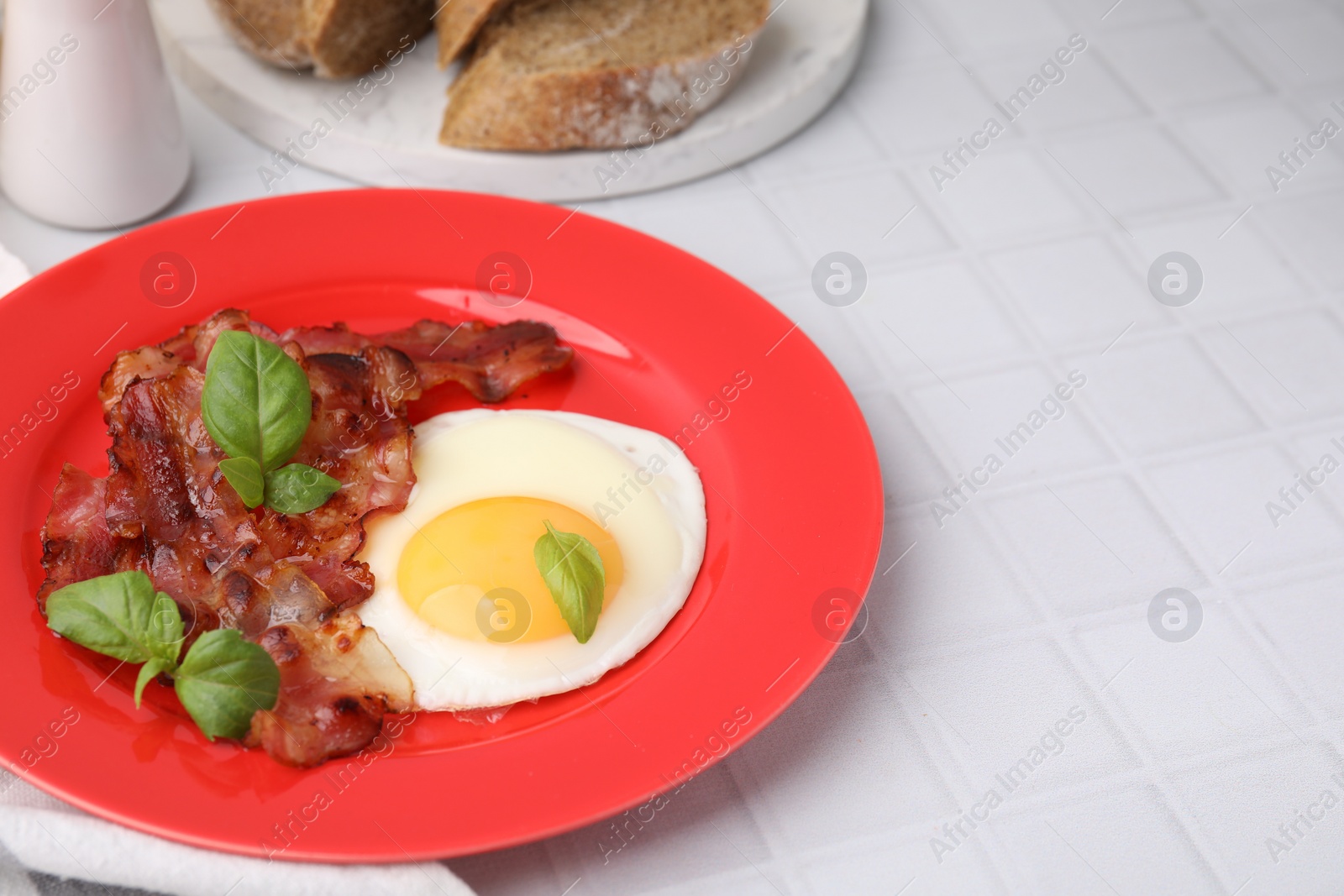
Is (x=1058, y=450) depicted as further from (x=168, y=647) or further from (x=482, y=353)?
(x=168, y=647)

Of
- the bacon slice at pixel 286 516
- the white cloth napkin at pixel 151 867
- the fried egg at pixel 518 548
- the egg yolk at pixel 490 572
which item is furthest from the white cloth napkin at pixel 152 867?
the egg yolk at pixel 490 572

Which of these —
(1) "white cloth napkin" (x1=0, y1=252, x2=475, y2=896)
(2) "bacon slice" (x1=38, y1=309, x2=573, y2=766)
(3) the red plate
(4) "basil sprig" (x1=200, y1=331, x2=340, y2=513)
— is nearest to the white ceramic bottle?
(3) the red plate

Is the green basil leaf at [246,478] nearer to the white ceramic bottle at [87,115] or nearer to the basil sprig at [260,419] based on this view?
the basil sprig at [260,419]

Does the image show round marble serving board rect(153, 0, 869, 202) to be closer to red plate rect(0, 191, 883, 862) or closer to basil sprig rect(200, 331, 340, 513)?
red plate rect(0, 191, 883, 862)

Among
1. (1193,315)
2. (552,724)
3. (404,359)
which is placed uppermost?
(1193,315)

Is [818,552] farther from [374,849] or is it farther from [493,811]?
[374,849]

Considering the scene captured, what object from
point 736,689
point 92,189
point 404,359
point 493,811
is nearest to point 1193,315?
point 736,689

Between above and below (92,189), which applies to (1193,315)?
above
